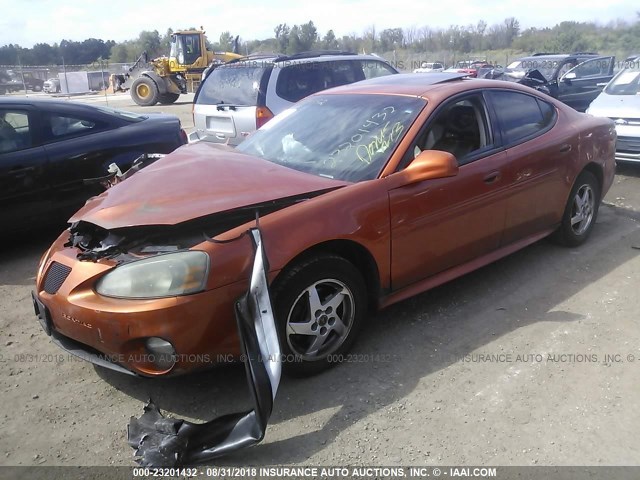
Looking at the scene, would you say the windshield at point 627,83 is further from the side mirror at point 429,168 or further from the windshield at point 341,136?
the side mirror at point 429,168

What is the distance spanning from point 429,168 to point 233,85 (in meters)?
4.78

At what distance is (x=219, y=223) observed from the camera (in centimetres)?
288

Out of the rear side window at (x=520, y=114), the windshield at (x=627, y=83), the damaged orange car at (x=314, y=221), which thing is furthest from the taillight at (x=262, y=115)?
the windshield at (x=627, y=83)

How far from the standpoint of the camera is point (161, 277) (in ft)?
8.79

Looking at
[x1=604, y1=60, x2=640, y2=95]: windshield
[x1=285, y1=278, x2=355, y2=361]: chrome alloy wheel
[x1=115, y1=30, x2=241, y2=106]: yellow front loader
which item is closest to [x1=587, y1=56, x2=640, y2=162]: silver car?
[x1=604, y1=60, x2=640, y2=95]: windshield

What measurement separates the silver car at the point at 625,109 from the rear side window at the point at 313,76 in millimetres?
3662

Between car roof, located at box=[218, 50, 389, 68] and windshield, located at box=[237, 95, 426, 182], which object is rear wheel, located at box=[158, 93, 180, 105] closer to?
car roof, located at box=[218, 50, 389, 68]

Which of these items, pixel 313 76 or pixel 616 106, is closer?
pixel 313 76

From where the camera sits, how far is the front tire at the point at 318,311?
2912 millimetres

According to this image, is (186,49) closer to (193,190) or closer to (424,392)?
(193,190)

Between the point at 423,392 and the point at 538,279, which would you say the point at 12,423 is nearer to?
the point at 423,392

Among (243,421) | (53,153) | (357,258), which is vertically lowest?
(243,421)

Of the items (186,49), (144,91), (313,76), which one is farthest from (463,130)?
(186,49)

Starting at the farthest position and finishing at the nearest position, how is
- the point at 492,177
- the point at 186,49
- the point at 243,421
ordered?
the point at 186,49
the point at 492,177
the point at 243,421
